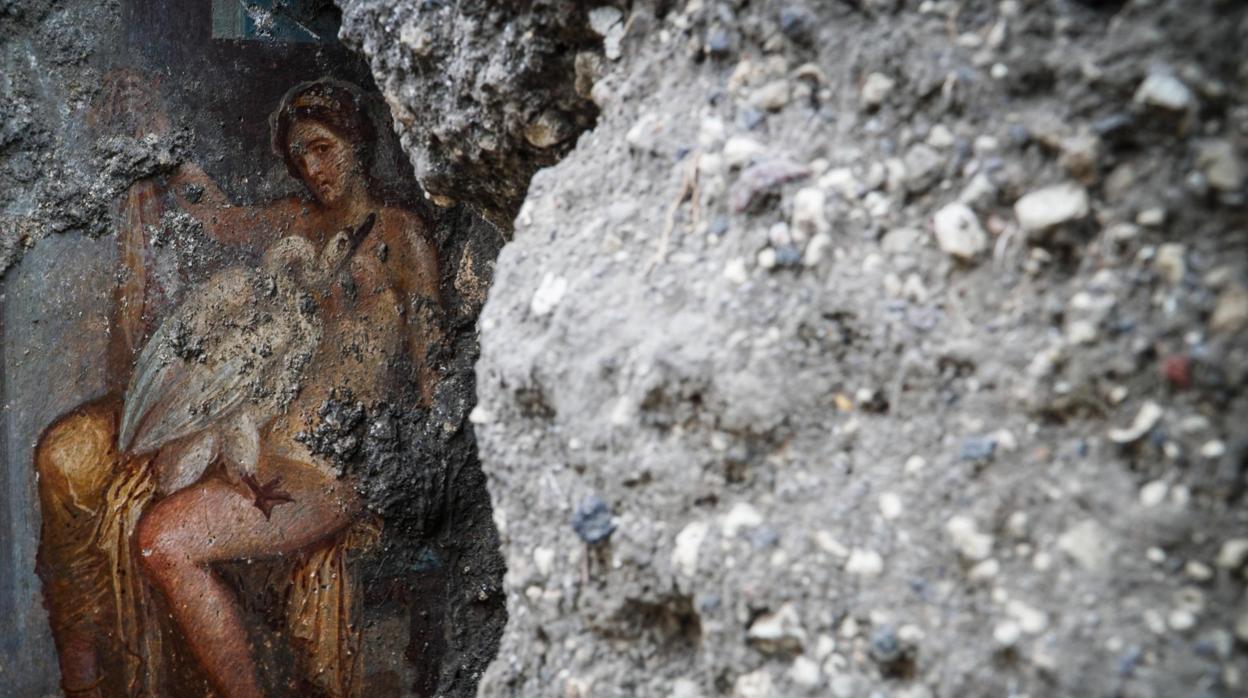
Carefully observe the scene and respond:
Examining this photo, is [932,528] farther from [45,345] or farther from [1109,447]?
[45,345]

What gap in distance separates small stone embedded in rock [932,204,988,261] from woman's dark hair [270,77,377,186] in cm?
163

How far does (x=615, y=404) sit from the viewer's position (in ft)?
2.90

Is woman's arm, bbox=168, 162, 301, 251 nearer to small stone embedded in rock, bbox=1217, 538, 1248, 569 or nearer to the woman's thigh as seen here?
the woman's thigh

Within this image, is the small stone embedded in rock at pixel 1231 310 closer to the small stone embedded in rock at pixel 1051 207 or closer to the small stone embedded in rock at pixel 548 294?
the small stone embedded in rock at pixel 1051 207

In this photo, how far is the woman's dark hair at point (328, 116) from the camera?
205cm

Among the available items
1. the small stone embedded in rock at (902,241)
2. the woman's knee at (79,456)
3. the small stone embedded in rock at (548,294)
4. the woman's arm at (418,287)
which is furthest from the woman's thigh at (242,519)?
the small stone embedded in rock at (902,241)

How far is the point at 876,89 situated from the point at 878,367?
244 mm

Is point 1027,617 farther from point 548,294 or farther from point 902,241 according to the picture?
point 548,294

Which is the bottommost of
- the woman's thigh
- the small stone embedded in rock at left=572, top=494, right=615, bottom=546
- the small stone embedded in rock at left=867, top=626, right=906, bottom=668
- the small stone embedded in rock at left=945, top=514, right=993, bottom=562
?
the woman's thigh

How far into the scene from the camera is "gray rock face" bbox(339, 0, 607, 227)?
114cm

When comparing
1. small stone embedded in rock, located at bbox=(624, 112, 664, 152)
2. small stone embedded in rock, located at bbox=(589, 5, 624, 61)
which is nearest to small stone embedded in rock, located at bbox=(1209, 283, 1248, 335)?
small stone embedded in rock, located at bbox=(624, 112, 664, 152)

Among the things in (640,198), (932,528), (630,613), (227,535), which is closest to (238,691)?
(227,535)

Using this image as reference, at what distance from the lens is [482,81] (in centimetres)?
121

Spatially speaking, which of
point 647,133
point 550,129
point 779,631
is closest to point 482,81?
point 550,129
